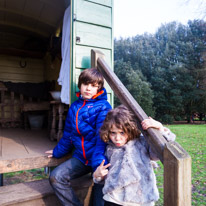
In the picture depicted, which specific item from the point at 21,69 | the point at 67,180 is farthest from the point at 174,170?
the point at 21,69

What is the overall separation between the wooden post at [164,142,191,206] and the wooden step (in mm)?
1090

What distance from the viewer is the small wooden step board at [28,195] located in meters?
1.54

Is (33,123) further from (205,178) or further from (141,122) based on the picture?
(205,178)

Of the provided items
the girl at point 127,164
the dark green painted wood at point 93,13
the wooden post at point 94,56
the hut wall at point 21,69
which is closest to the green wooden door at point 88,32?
the dark green painted wood at point 93,13

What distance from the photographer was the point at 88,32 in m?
2.20

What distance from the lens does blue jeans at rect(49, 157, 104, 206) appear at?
5.20 ft

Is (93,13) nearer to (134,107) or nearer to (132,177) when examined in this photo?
(134,107)

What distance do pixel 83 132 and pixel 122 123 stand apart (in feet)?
1.52

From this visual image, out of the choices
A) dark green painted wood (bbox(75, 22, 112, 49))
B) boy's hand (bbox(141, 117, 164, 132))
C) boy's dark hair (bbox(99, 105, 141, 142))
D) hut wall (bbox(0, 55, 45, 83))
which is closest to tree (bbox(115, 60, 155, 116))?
hut wall (bbox(0, 55, 45, 83))

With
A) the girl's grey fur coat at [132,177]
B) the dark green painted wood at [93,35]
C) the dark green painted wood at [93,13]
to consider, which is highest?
the dark green painted wood at [93,13]

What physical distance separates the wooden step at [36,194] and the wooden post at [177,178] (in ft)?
3.57

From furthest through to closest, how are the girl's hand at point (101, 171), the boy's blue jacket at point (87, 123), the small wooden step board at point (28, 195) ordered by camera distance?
the boy's blue jacket at point (87, 123) → the small wooden step board at point (28, 195) → the girl's hand at point (101, 171)

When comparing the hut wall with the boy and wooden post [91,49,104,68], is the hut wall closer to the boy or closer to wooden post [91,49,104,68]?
wooden post [91,49,104,68]

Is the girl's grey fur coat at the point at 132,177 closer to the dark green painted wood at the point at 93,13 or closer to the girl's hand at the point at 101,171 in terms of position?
the girl's hand at the point at 101,171
